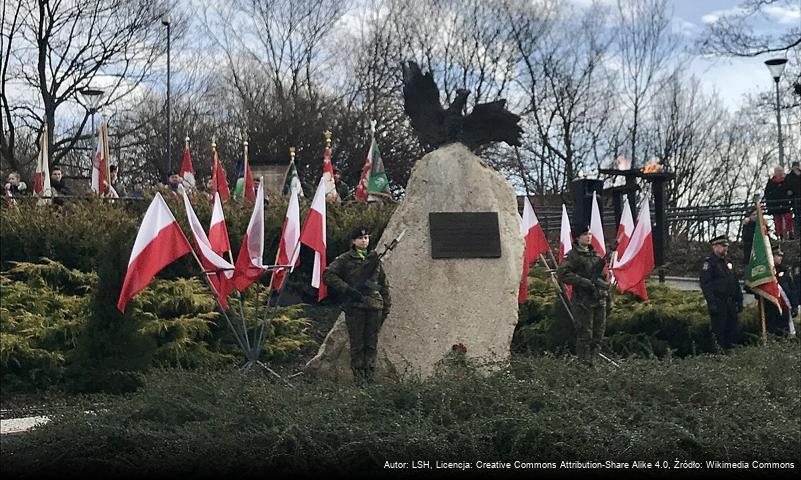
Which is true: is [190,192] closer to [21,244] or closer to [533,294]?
[21,244]

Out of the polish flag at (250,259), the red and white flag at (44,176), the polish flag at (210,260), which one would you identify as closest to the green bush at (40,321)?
the polish flag at (210,260)

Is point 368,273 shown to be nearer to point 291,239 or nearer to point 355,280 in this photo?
point 355,280

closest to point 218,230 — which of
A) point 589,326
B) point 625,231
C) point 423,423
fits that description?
point 589,326

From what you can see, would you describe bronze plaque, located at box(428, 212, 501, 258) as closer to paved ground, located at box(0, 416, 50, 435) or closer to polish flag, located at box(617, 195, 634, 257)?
polish flag, located at box(617, 195, 634, 257)

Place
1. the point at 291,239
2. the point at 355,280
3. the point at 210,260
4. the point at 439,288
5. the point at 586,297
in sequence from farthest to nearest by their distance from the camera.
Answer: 1. the point at 586,297
2. the point at 291,239
3. the point at 210,260
4. the point at 439,288
5. the point at 355,280

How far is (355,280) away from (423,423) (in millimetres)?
2857

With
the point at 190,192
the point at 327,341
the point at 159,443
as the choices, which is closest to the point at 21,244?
the point at 190,192

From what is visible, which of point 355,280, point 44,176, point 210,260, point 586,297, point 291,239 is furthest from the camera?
point 44,176

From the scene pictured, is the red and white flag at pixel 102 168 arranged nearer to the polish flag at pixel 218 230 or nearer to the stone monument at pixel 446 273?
the polish flag at pixel 218 230

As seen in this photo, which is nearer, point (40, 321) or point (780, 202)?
point (40, 321)

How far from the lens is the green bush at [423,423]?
557 centimetres

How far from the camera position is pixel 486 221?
9047mm

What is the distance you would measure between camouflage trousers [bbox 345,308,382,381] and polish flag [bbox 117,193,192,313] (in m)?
1.61

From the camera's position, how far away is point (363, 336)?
8.56 m
